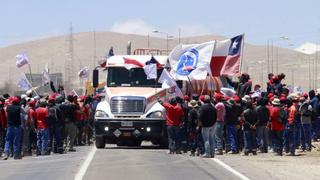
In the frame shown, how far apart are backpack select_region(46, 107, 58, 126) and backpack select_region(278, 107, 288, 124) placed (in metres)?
7.24

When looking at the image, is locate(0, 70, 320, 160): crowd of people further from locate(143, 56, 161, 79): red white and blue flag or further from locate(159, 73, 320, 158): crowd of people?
locate(143, 56, 161, 79): red white and blue flag

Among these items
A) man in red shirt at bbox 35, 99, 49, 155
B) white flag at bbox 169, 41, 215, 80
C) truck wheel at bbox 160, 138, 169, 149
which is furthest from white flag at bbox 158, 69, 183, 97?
man in red shirt at bbox 35, 99, 49, 155

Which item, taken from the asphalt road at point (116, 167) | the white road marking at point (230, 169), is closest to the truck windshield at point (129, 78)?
the asphalt road at point (116, 167)

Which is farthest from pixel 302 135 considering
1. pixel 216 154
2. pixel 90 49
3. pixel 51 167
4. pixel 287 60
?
pixel 90 49

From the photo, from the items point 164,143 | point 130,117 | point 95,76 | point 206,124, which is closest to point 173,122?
point 206,124

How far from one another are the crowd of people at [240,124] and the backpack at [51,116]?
358cm

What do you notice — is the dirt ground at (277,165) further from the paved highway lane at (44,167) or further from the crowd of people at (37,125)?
the crowd of people at (37,125)

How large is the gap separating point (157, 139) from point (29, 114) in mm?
4803

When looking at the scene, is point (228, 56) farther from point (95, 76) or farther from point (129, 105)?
point (95, 76)

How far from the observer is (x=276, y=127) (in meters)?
24.8

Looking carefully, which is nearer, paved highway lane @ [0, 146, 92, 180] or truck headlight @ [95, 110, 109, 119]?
paved highway lane @ [0, 146, 92, 180]

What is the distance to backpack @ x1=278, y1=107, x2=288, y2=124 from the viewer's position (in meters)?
24.7

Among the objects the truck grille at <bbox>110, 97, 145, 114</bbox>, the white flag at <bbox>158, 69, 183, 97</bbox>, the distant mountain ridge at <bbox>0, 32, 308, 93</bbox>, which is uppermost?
the distant mountain ridge at <bbox>0, 32, 308, 93</bbox>

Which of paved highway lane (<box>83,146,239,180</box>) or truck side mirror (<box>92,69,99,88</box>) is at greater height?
truck side mirror (<box>92,69,99,88</box>)
